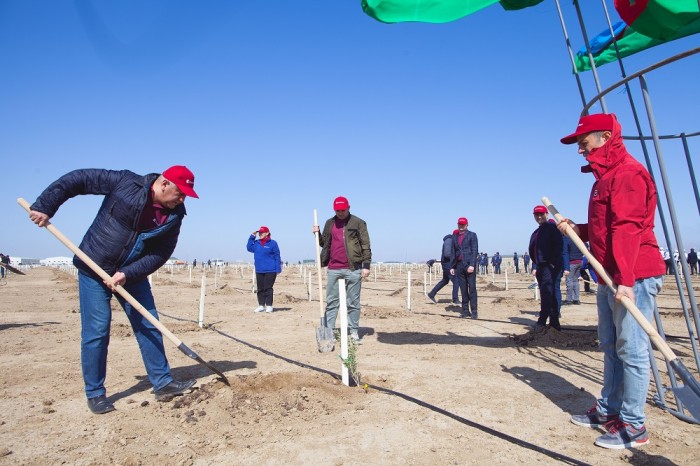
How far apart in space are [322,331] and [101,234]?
11.3 ft

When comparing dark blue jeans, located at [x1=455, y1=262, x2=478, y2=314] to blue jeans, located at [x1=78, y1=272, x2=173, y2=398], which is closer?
blue jeans, located at [x1=78, y1=272, x2=173, y2=398]

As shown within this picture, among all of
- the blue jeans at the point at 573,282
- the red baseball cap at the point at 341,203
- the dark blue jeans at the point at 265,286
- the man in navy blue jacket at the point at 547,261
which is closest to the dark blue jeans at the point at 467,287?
the man in navy blue jacket at the point at 547,261

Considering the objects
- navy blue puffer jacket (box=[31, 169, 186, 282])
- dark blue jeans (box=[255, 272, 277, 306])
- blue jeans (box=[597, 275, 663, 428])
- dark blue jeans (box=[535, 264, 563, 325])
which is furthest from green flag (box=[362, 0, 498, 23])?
dark blue jeans (box=[255, 272, 277, 306])

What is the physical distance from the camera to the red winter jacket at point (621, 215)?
10.0ft

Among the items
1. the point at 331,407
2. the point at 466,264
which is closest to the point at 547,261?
the point at 466,264

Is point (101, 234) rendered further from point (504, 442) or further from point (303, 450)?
point (504, 442)

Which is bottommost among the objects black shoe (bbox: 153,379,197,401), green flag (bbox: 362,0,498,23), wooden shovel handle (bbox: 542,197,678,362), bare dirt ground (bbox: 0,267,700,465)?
bare dirt ground (bbox: 0,267,700,465)

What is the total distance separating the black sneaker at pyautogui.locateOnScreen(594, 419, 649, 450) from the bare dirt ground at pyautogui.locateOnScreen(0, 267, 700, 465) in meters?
0.05

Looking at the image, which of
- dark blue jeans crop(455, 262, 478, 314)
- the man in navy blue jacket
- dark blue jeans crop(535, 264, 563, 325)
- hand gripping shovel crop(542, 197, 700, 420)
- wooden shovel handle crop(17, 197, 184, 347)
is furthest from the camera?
dark blue jeans crop(455, 262, 478, 314)

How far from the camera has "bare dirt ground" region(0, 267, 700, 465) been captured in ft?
10.4

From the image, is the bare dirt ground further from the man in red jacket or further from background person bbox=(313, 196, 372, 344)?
background person bbox=(313, 196, 372, 344)

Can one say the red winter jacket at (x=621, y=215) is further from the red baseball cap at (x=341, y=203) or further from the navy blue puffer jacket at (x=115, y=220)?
the red baseball cap at (x=341, y=203)

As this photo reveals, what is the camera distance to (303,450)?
3.20 m

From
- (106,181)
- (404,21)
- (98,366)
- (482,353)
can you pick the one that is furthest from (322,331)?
(404,21)
